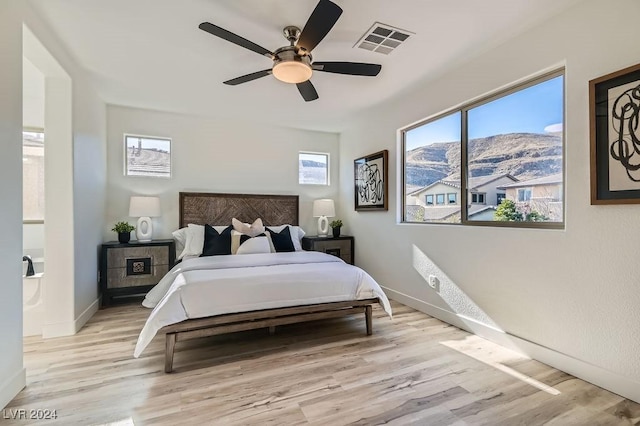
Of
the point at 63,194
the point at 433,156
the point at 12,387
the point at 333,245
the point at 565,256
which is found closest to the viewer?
the point at 12,387

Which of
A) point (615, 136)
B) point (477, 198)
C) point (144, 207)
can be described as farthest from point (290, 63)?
point (144, 207)

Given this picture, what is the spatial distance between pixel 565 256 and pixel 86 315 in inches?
181

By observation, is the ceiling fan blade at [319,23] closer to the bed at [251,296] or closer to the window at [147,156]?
the bed at [251,296]

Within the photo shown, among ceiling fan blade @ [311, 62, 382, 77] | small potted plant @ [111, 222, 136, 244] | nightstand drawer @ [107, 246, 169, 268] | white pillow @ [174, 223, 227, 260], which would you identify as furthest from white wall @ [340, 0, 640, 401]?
small potted plant @ [111, 222, 136, 244]

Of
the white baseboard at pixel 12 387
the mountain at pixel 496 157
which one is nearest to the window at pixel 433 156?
the mountain at pixel 496 157

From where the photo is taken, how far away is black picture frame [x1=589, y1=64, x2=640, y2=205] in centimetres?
184

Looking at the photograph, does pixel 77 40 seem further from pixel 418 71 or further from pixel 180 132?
pixel 418 71

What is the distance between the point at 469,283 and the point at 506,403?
125 cm

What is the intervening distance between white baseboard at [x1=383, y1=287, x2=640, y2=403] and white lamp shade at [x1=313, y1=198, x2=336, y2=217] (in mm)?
2190

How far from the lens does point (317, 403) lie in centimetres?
186

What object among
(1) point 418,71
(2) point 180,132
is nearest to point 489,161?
(1) point 418,71

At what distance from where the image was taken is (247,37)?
251 cm

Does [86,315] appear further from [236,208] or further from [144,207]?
[236,208]

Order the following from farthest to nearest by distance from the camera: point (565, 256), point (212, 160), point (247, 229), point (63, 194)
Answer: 1. point (212, 160)
2. point (247, 229)
3. point (63, 194)
4. point (565, 256)
